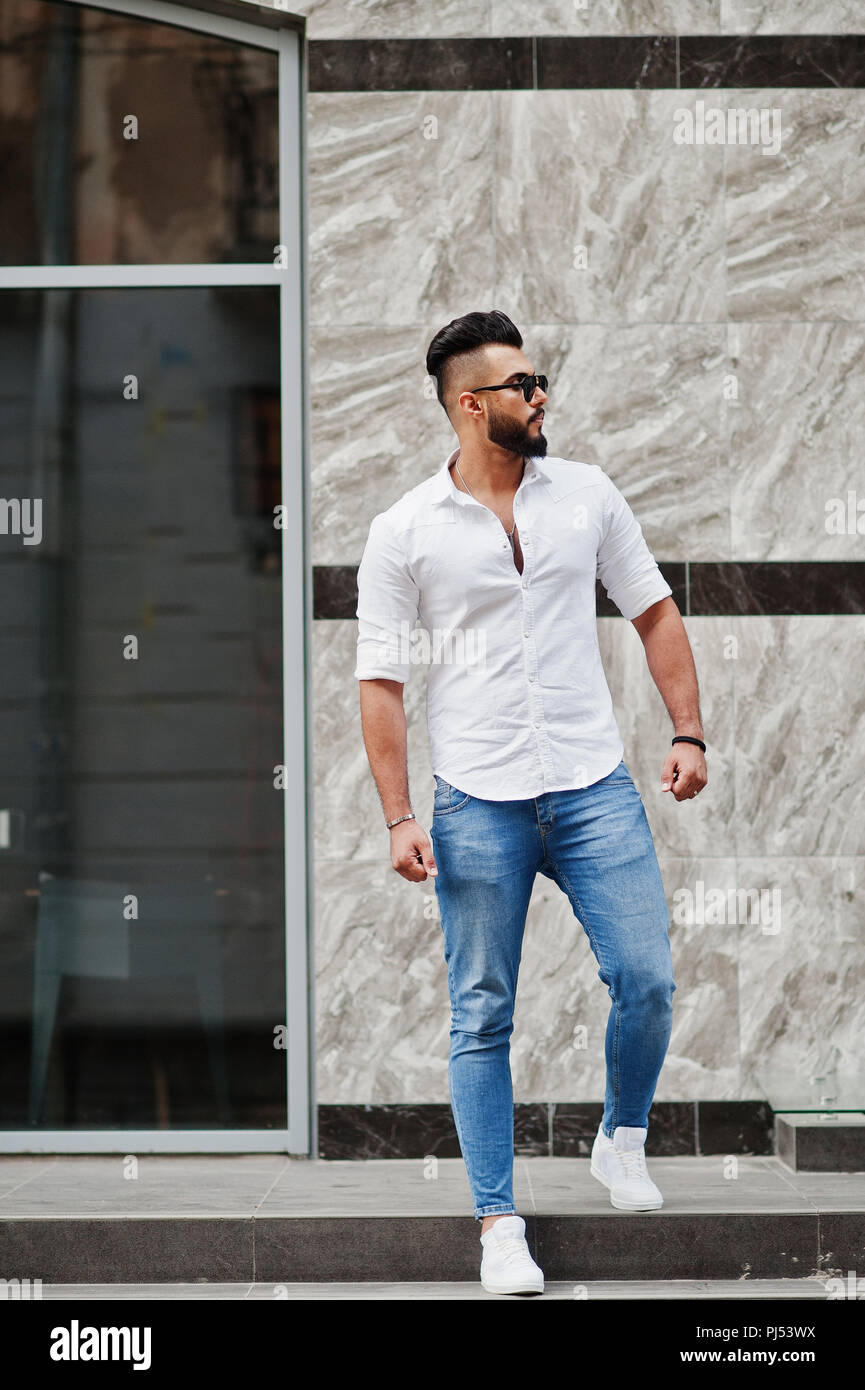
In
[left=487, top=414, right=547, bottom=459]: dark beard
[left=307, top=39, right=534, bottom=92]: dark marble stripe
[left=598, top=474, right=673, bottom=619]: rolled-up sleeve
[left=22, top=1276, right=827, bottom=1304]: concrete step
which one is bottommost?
[left=22, top=1276, right=827, bottom=1304]: concrete step

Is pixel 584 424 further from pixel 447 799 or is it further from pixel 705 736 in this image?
pixel 447 799

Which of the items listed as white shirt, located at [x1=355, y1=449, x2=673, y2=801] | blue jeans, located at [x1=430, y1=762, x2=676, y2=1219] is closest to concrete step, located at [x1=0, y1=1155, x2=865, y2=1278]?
blue jeans, located at [x1=430, y1=762, x2=676, y2=1219]

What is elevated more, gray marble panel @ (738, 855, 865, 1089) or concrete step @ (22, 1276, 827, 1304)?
gray marble panel @ (738, 855, 865, 1089)

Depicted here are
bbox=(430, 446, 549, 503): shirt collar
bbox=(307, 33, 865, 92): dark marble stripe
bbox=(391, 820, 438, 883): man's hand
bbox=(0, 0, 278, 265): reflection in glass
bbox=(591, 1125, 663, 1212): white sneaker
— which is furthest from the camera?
bbox=(0, 0, 278, 265): reflection in glass

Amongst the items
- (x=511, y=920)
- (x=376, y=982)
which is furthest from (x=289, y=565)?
(x=511, y=920)

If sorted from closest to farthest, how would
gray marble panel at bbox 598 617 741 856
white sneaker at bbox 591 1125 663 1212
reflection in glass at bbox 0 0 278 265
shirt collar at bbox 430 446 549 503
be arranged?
shirt collar at bbox 430 446 549 503, white sneaker at bbox 591 1125 663 1212, gray marble panel at bbox 598 617 741 856, reflection in glass at bbox 0 0 278 265

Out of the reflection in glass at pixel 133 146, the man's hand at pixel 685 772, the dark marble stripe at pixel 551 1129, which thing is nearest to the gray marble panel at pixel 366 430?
the reflection in glass at pixel 133 146

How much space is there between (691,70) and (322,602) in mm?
2195

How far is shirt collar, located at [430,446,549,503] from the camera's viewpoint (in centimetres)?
337

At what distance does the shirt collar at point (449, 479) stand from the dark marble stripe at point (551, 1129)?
2.16m

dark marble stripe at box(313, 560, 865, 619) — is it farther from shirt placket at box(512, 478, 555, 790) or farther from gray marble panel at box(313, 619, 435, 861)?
shirt placket at box(512, 478, 555, 790)

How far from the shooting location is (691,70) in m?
4.73

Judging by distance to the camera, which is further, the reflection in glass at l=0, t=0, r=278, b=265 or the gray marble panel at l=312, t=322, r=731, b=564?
the reflection in glass at l=0, t=0, r=278, b=265

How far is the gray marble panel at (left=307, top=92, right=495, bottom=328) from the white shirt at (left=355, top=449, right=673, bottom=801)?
155 cm
